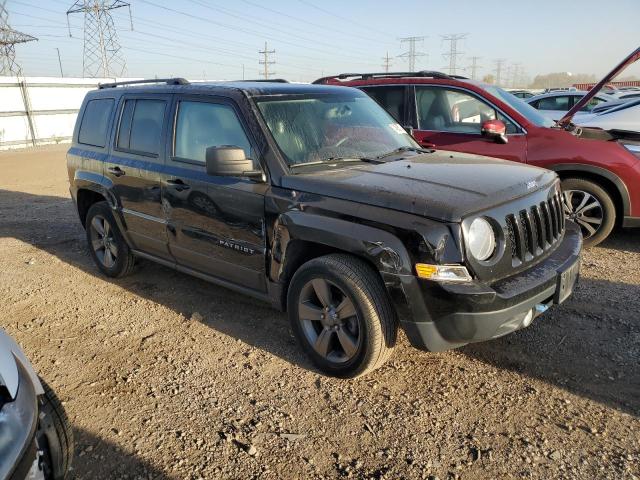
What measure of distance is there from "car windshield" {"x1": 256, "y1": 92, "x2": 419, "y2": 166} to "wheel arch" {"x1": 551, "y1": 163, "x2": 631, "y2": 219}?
2.12 m

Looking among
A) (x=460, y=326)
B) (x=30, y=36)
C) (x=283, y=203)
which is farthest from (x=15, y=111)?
(x=30, y=36)

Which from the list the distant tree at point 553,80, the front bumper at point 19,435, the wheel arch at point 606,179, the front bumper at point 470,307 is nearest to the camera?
the front bumper at point 19,435

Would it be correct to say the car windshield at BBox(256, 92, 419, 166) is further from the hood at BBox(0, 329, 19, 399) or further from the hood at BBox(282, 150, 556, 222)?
the hood at BBox(0, 329, 19, 399)

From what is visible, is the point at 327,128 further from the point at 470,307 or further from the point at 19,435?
the point at 19,435

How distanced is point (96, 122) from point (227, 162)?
2549mm

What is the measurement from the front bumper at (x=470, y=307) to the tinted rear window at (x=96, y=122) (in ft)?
11.7

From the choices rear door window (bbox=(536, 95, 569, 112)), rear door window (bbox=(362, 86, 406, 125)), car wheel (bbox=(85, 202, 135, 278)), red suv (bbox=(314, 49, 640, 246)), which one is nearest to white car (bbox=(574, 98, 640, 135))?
red suv (bbox=(314, 49, 640, 246))

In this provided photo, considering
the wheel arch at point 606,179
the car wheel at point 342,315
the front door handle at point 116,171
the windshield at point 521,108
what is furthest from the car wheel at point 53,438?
the windshield at point 521,108

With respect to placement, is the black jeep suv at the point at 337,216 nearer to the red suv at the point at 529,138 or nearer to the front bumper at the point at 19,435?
the front bumper at the point at 19,435

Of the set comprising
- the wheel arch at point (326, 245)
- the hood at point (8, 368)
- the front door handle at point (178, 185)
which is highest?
the front door handle at point (178, 185)

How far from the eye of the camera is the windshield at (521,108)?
19.0ft

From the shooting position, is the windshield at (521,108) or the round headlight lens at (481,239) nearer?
the round headlight lens at (481,239)

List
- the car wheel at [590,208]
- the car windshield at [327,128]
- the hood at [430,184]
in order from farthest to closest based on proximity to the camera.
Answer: the car wheel at [590,208], the car windshield at [327,128], the hood at [430,184]

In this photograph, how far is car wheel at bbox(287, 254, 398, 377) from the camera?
297cm
